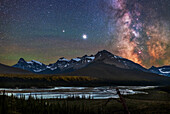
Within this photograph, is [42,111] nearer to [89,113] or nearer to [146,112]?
[89,113]

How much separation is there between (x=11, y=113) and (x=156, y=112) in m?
13.0

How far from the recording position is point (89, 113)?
11.3 m

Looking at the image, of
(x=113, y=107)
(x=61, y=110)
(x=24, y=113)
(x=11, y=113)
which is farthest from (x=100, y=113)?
(x=113, y=107)

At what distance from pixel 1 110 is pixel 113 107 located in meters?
14.9

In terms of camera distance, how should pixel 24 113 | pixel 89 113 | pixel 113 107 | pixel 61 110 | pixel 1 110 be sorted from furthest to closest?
1. pixel 113 107
2. pixel 89 113
3. pixel 61 110
4. pixel 24 113
5. pixel 1 110

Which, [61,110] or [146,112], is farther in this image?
[146,112]

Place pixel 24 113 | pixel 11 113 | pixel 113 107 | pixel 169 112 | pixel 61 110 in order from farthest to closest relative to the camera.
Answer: pixel 113 107, pixel 169 112, pixel 61 110, pixel 24 113, pixel 11 113

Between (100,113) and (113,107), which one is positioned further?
(113,107)

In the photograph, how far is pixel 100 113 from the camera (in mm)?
10812

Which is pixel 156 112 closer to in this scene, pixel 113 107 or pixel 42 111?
pixel 113 107

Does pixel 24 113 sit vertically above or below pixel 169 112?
above

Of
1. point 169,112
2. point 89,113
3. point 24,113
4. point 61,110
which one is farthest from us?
point 169,112

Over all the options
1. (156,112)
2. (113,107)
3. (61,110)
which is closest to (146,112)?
(156,112)

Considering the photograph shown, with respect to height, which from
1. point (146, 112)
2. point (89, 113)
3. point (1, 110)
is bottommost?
point (146, 112)
